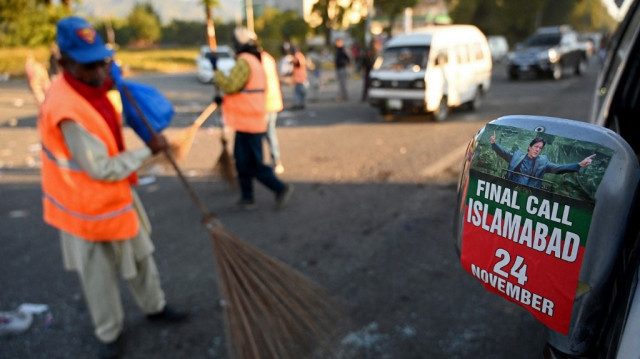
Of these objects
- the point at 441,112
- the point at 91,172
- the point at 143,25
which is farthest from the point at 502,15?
the point at 91,172

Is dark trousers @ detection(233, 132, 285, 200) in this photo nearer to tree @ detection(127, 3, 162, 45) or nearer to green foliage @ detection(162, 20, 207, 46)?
green foliage @ detection(162, 20, 207, 46)

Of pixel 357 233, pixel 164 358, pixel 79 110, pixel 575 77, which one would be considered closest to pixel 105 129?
pixel 79 110

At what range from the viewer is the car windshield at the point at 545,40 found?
18062 millimetres

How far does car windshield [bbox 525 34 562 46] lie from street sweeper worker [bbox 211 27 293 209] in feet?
54.3

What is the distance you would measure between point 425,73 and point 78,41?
7854 mm

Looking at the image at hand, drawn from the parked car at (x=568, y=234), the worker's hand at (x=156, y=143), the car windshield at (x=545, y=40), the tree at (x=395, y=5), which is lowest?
the car windshield at (x=545, y=40)

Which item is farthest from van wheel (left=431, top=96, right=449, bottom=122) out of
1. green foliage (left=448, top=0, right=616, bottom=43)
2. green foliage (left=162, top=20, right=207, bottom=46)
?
green foliage (left=162, top=20, right=207, bottom=46)

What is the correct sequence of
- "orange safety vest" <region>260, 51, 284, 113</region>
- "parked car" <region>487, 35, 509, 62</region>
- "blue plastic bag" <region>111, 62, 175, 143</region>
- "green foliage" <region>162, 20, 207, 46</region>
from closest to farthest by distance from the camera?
1. "blue plastic bag" <region>111, 62, 175, 143</region>
2. "orange safety vest" <region>260, 51, 284, 113</region>
3. "parked car" <region>487, 35, 509, 62</region>
4. "green foliage" <region>162, 20, 207, 46</region>

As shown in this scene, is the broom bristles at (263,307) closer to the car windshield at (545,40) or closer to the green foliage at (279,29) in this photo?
the car windshield at (545,40)

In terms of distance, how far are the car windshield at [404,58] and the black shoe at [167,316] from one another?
25.6 feet

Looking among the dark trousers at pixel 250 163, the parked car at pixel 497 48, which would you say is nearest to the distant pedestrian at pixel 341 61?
the dark trousers at pixel 250 163

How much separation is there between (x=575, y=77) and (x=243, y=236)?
18.3 m

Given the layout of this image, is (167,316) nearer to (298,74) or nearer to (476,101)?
(298,74)

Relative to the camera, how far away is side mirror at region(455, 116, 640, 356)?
3.54 ft
